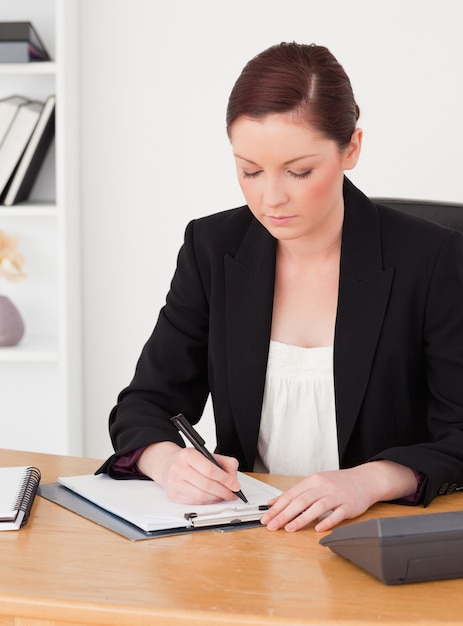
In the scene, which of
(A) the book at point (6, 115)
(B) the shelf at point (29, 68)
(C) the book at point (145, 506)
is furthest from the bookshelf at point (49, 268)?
(C) the book at point (145, 506)

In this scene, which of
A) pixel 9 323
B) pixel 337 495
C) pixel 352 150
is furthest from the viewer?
pixel 9 323

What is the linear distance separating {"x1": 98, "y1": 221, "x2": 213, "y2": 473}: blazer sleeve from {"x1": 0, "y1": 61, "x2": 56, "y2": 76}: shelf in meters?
1.30

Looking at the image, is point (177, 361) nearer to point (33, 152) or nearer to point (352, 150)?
point (352, 150)

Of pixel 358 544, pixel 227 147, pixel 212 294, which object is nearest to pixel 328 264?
pixel 212 294

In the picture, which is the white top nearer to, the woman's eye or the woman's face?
the woman's face

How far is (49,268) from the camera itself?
10.8ft

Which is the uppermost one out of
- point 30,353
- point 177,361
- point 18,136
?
point 18,136

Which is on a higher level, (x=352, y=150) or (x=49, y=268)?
(x=352, y=150)

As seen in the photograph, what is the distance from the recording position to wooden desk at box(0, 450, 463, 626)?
1.01 meters

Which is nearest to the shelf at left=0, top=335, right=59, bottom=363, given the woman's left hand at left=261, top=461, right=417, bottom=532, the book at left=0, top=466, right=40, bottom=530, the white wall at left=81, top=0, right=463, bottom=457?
the white wall at left=81, top=0, right=463, bottom=457

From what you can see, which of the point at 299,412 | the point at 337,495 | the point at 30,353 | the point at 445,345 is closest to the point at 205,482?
the point at 337,495

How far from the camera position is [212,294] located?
5.98ft

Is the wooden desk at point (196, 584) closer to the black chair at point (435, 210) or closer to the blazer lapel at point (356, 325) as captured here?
the blazer lapel at point (356, 325)

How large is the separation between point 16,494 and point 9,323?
1.77 meters
